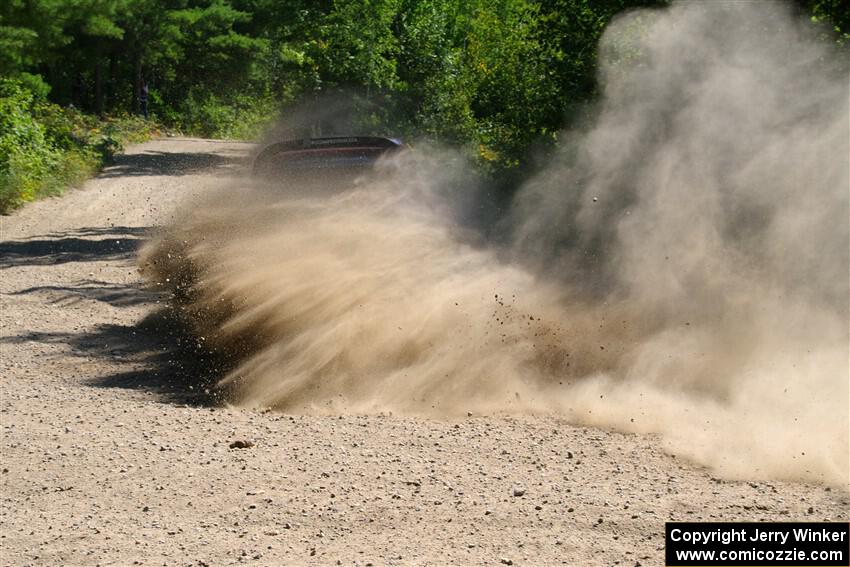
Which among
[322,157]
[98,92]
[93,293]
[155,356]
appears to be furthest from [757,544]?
[98,92]

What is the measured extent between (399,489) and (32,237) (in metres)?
13.7

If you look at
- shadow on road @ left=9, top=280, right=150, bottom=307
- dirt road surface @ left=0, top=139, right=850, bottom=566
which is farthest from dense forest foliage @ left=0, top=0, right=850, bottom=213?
dirt road surface @ left=0, top=139, right=850, bottom=566

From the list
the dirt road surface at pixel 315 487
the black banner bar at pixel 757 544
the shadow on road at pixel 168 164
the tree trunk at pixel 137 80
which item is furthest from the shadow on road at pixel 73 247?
the tree trunk at pixel 137 80

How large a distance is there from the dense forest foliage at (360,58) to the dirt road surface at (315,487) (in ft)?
19.8

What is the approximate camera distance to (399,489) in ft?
19.9

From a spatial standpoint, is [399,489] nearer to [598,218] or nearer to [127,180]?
[598,218]

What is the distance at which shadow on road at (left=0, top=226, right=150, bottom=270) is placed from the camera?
619 inches

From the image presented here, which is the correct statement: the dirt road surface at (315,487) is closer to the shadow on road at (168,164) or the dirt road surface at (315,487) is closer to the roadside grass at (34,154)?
the roadside grass at (34,154)

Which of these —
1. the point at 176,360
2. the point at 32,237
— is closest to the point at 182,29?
the point at 32,237

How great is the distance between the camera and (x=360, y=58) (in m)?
26.1

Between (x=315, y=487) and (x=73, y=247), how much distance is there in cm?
1195

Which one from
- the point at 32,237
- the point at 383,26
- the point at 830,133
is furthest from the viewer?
the point at 383,26

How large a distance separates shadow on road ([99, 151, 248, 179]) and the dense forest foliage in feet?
2.80

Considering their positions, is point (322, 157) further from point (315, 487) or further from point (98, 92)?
point (98, 92)
